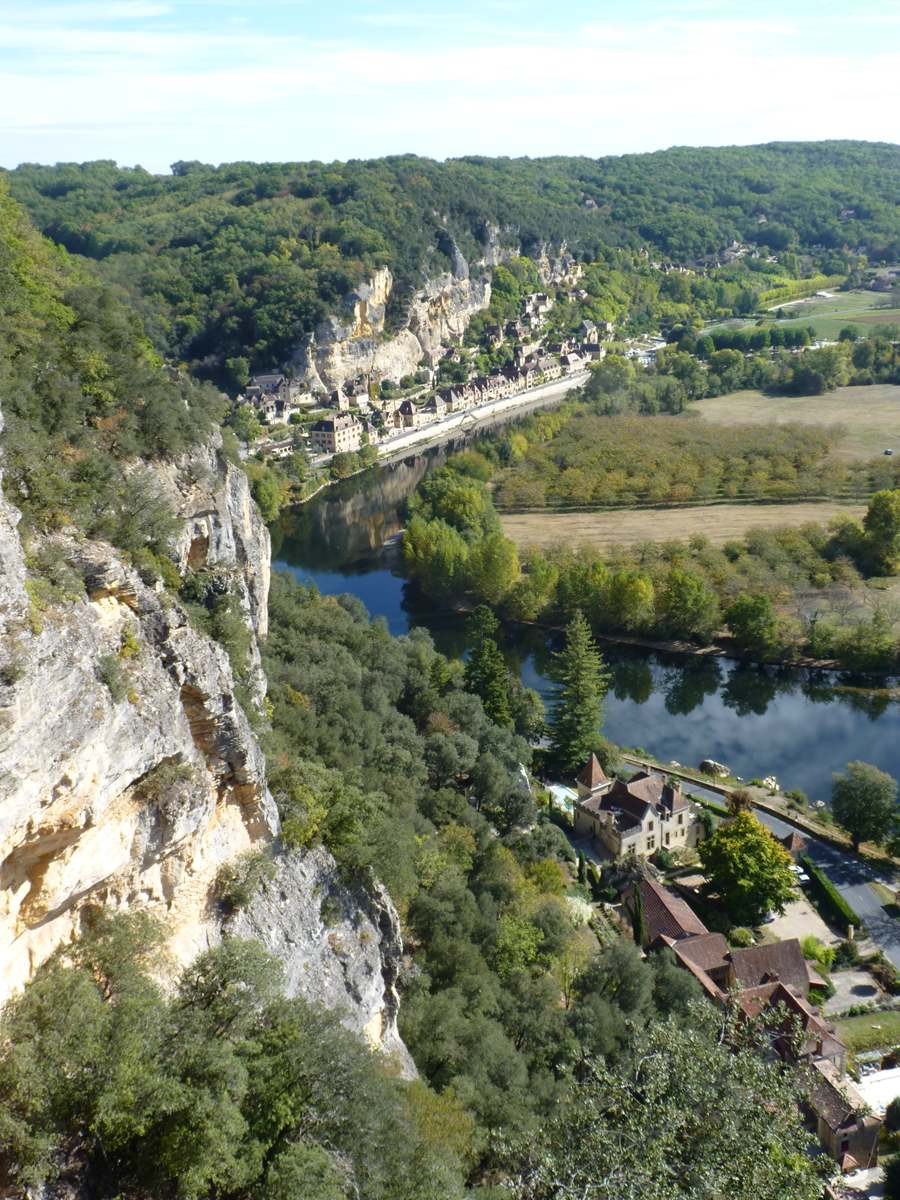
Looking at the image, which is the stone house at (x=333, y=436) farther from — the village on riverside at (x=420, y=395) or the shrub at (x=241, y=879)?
the shrub at (x=241, y=879)

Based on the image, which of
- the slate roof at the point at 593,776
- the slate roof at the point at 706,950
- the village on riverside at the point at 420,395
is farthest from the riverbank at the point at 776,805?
the village on riverside at the point at 420,395

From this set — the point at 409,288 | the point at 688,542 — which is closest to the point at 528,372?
the point at 409,288

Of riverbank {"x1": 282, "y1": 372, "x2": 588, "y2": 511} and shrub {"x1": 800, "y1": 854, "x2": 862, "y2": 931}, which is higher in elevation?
shrub {"x1": 800, "y1": 854, "x2": 862, "y2": 931}

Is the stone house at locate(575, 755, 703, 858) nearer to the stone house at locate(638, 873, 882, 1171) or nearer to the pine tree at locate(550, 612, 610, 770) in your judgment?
the stone house at locate(638, 873, 882, 1171)

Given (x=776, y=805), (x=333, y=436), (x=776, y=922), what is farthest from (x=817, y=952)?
(x=333, y=436)

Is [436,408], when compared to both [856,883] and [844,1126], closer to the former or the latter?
[856,883]

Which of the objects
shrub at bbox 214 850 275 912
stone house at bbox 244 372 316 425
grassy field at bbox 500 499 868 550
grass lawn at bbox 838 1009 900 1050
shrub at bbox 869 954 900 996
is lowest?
grassy field at bbox 500 499 868 550

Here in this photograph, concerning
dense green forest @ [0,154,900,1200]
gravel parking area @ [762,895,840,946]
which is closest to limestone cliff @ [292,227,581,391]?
dense green forest @ [0,154,900,1200]
